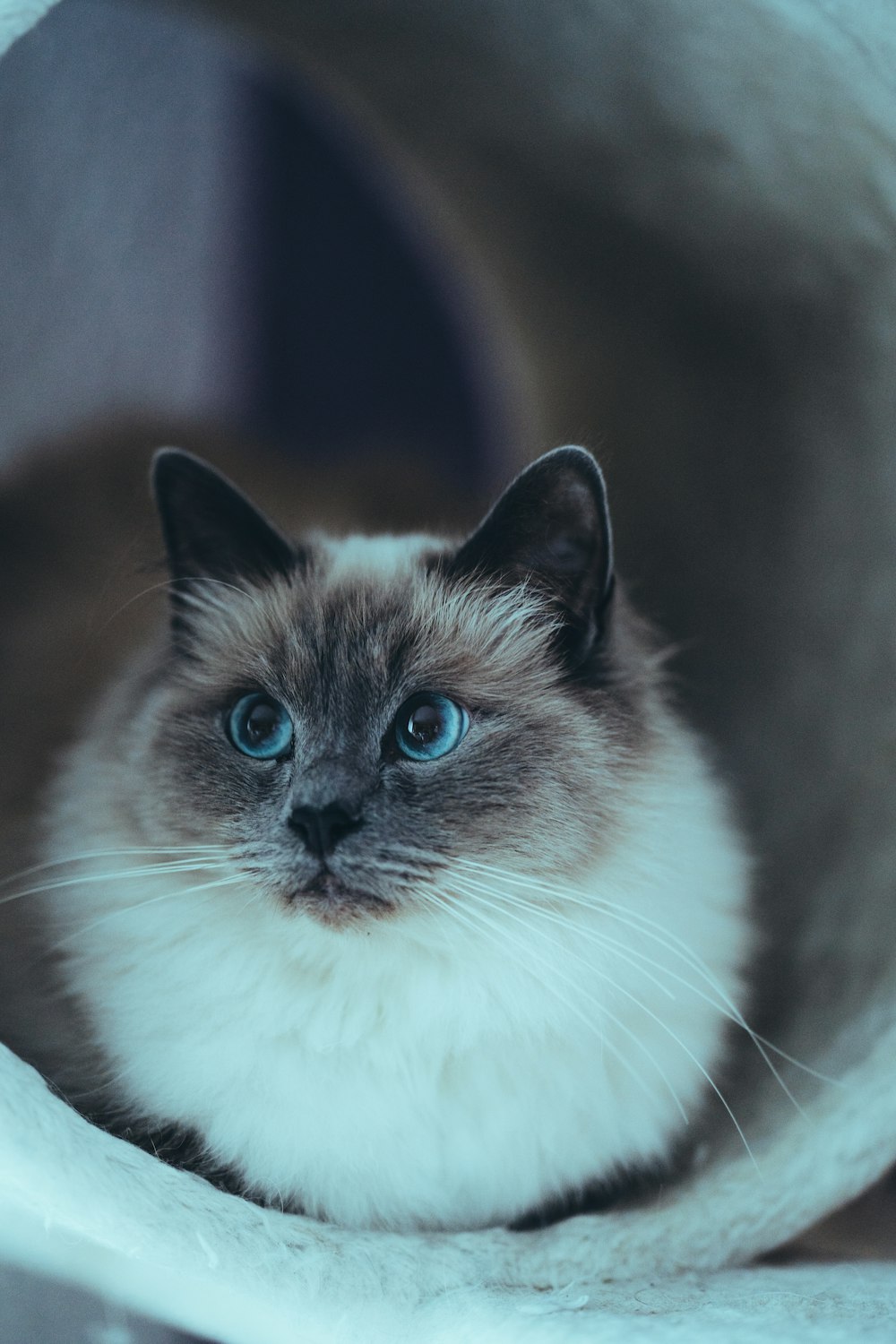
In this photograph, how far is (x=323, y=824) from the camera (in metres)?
1.02

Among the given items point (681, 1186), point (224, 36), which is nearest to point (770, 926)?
→ point (681, 1186)

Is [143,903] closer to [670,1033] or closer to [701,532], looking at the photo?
[670,1033]

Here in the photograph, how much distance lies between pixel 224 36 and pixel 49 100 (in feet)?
2.45

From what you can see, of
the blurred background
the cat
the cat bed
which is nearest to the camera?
the cat bed

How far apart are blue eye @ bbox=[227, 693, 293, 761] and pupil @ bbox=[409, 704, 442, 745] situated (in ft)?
0.43

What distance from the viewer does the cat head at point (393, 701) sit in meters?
1.05

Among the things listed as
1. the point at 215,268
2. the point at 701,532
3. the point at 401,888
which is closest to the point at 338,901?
the point at 401,888

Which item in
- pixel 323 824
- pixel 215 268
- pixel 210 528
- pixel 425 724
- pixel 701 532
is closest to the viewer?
pixel 323 824

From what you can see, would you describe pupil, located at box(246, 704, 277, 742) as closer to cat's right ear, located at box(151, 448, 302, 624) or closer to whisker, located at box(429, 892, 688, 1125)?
cat's right ear, located at box(151, 448, 302, 624)

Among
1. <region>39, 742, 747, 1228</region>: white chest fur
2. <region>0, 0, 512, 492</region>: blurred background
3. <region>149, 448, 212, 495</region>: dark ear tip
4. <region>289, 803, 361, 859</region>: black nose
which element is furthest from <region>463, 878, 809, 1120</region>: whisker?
<region>0, 0, 512, 492</region>: blurred background

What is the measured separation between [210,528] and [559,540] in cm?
41

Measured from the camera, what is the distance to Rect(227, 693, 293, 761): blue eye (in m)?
1.15

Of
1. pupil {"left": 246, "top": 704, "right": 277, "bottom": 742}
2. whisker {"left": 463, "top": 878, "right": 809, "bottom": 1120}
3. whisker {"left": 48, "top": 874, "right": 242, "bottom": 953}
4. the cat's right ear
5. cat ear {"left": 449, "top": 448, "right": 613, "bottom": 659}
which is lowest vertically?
whisker {"left": 48, "top": 874, "right": 242, "bottom": 953}

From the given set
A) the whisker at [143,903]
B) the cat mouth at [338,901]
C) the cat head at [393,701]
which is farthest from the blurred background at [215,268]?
the cat mouth at [338,901]
